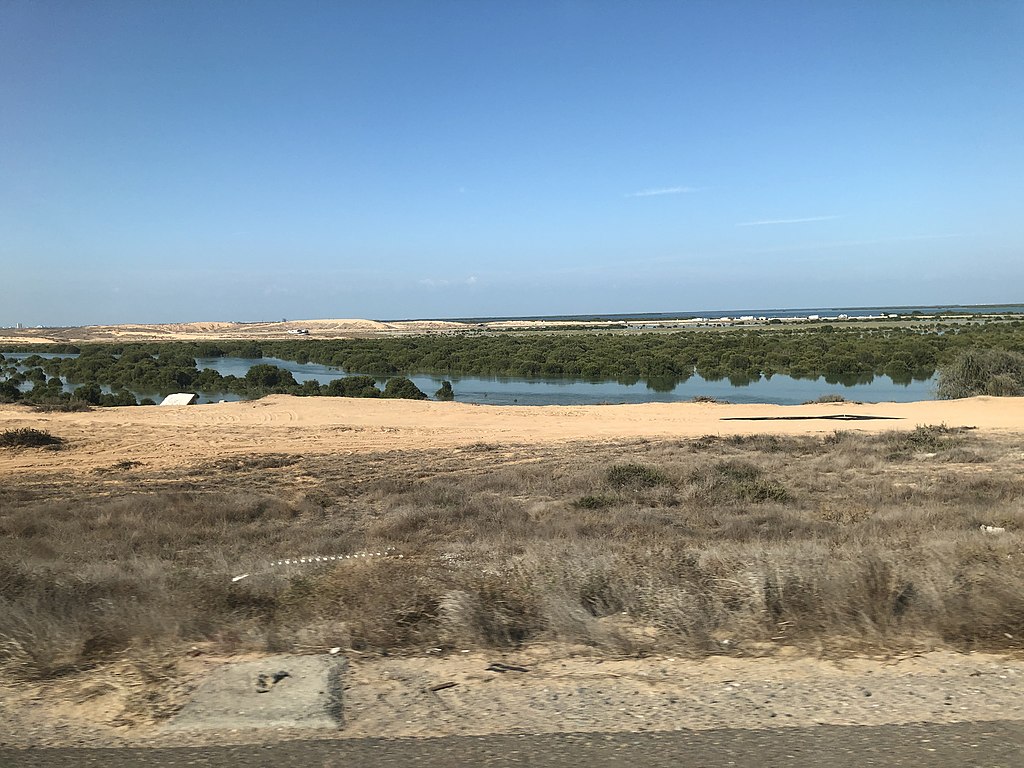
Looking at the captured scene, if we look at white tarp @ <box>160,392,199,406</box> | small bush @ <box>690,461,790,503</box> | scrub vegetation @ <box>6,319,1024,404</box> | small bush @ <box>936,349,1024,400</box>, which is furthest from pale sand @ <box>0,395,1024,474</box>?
small bush @ <box>690,461,790,503</box>

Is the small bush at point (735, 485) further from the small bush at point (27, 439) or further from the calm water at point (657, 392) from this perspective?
the calm water at point (657, 392)

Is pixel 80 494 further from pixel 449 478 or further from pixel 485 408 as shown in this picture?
pixel 485 408

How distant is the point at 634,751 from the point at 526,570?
2.77 m

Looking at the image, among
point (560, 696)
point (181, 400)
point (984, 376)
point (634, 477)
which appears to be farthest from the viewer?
point (181, 400)

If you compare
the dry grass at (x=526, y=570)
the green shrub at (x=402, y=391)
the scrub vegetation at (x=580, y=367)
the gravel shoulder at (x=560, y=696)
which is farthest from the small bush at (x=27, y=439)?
the gravel shoulder at (x=560, y=696)

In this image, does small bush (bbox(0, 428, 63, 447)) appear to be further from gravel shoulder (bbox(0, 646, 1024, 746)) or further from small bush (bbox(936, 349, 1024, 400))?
small bush (bbox(936, 349, 1024, 400))

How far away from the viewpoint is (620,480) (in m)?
16.0

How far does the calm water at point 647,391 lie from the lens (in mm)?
45738

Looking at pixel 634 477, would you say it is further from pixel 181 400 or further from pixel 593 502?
pixel 181 400

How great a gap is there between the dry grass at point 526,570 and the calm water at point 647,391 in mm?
30684

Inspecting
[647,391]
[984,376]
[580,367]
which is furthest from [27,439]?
[580,367]

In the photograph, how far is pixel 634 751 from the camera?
3928mm

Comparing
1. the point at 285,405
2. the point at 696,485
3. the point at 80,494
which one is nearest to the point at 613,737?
the point at 696,485

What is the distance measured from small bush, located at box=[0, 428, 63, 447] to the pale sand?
67 cm
